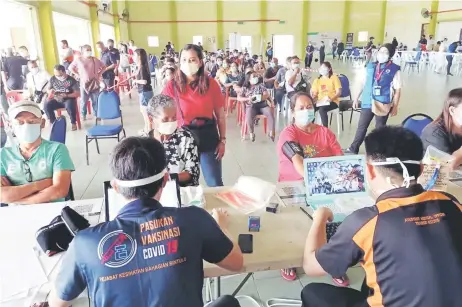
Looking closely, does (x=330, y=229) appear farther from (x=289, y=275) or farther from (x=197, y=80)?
(x=197, y=80)

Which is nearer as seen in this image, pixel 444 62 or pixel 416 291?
pixel 416 291

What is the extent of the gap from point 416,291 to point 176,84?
2147 millimetres

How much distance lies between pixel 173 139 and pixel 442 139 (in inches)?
67.0

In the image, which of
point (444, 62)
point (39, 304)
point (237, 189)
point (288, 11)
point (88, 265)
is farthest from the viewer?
point (288, 11)

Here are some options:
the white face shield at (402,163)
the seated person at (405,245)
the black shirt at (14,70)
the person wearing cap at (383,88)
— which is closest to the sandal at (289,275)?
the seated person at (405,245)

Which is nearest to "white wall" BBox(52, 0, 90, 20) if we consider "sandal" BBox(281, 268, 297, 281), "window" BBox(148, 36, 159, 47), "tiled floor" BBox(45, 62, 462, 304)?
"tiled floor" BBox(45, 62, 462, 304)

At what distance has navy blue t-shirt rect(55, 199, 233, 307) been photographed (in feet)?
3.10

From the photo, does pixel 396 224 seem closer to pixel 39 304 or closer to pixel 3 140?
pixel 39 304

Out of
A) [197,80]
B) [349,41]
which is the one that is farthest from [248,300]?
[349,41]

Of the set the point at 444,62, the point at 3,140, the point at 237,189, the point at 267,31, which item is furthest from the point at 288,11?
the point at 237,189

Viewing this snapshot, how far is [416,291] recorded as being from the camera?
1.02m

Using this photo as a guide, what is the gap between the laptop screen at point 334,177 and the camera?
1.81 m

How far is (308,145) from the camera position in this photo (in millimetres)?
2430

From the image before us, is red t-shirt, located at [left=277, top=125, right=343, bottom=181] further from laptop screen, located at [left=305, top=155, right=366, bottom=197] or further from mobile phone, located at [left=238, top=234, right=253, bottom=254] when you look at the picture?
mobile phone, located at [left=238, top=234, right=253, bottom=254]
